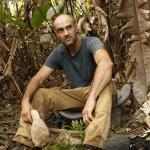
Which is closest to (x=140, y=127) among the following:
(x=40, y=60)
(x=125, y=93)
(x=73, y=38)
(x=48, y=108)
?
(x=125, y=93)

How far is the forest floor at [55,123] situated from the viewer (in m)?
2.18

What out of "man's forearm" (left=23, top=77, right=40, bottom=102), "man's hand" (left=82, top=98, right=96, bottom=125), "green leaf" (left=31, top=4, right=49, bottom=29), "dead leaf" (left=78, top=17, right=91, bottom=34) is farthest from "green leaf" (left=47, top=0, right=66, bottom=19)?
"man's hand" (left=82, top=98, right=96, bottom=125)

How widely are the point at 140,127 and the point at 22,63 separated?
2857mm

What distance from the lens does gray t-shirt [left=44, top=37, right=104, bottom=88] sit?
101 inches

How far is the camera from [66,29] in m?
2.54

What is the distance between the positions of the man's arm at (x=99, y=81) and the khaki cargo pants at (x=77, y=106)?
2.3 inches

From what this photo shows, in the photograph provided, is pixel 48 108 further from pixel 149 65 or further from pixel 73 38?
pixel 149 65

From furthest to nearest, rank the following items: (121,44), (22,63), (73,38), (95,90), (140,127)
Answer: (22,63)
(121,44)
(73,38)
(140,127)
(95,90)

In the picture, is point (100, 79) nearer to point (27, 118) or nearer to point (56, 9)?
A: point (27, 118)

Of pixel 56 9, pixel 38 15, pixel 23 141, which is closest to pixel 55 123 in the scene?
pixel 23 141

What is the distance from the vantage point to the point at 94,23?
129 inches

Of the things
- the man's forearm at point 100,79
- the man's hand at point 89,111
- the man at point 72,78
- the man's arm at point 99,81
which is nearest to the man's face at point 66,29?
the man at point 72,78

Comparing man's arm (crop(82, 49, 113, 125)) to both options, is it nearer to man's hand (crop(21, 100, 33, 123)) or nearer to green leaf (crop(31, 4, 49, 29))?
man's hand (crop(21, 100, 33, 123))

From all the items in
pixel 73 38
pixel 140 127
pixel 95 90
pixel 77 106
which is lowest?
pixel 140 127
